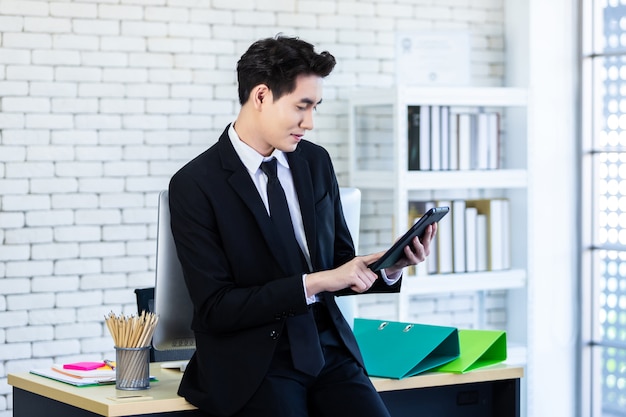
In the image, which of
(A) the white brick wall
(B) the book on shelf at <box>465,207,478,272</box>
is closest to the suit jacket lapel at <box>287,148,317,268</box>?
(A) the white brick wall

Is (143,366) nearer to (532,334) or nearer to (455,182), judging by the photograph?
(455,182)

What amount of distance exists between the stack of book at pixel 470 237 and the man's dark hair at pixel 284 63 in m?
2.67

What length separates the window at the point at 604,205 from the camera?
5.44m

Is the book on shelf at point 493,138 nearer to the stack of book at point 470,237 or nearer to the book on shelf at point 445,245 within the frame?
the stack of book at point 470,237

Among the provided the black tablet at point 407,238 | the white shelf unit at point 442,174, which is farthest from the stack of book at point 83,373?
the white shelf unit at point 442,174

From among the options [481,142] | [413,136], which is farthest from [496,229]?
[413,136]

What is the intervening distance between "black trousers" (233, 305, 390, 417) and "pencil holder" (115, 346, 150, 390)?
323 millimetres

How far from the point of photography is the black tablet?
2.46 metres

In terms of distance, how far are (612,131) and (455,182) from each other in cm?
100

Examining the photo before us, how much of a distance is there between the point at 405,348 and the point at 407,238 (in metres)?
0.54

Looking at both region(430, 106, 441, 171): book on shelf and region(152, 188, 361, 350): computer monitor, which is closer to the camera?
region(152, 188, 361, 350): computer monitor

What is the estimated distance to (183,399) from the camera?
2559 mm

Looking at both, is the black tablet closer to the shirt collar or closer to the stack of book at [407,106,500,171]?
the shirt collar

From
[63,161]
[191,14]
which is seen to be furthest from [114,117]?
[191,14]
